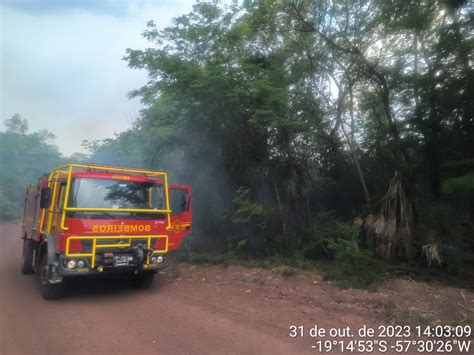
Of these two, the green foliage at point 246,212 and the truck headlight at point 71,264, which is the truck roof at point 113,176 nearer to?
the truck headlight at point 71,264

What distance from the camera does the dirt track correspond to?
15.8 feet

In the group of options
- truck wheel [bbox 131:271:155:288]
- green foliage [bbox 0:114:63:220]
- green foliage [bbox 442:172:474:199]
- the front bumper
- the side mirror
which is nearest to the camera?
the front bumper

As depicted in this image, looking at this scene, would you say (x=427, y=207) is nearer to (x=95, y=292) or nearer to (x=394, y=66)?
(x=394, y=66)

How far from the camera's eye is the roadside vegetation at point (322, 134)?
8.42 meters

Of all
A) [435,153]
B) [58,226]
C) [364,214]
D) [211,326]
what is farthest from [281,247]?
[58,226]

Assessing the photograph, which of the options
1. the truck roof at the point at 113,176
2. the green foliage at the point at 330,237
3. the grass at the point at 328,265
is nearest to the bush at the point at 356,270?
the grass at the point at 328,265

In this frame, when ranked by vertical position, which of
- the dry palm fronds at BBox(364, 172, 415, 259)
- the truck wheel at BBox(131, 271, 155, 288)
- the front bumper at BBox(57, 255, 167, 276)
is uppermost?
the dry palm fronds at BBox(364, 172, 415, 259)

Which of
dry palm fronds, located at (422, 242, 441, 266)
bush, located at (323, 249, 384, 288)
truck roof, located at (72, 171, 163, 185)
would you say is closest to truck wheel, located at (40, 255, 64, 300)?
truck roof, located at (72, 171, 163, 185)

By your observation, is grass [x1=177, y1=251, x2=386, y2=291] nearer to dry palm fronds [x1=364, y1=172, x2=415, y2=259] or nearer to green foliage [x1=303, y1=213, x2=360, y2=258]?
green foliage [x1=303, y1=213, x2=360, y2=258]

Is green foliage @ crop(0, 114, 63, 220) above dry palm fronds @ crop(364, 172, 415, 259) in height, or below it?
above

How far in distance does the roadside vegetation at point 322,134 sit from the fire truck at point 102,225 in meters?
3.15

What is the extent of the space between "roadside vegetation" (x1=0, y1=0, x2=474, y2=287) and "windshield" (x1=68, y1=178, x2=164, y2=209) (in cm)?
317

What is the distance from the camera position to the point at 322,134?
470 inches

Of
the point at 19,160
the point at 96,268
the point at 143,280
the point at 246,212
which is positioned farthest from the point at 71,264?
the point at 19,160
